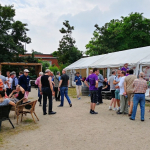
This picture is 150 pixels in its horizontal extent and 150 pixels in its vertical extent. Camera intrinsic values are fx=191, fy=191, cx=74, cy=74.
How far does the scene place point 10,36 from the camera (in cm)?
2611

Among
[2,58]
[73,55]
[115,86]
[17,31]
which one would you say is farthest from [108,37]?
[115,86]

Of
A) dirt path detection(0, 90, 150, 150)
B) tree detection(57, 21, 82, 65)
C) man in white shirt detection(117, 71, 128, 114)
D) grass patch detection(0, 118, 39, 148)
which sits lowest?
grass patch detection(0, 118, 39, 148)

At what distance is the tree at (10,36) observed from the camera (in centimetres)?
2541

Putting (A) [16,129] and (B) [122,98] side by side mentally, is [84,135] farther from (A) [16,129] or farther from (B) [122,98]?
(B) [122,98]

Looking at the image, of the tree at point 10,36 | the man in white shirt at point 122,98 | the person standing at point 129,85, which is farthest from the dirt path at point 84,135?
the tree at point 10,36

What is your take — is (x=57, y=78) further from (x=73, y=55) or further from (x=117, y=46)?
(x=117, y=46)

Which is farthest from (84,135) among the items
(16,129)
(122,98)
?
(122,98)

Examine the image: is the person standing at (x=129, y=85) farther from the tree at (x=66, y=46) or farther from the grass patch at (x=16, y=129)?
the tree at (x=66, y=46)

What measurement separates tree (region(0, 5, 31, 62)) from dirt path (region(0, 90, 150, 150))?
20777 millimetres

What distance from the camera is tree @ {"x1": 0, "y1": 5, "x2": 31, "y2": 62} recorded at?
83.4 ft

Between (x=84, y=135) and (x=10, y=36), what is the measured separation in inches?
946

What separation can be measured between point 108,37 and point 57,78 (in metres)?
22.2

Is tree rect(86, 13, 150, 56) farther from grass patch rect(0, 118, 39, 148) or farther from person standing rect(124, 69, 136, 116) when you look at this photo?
grass patch rect(0, 118, 39, 148)

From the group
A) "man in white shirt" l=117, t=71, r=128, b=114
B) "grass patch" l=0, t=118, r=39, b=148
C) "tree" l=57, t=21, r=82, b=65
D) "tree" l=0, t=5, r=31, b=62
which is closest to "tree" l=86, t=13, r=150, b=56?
"tree" l=57, t=21, r=82, b=65
